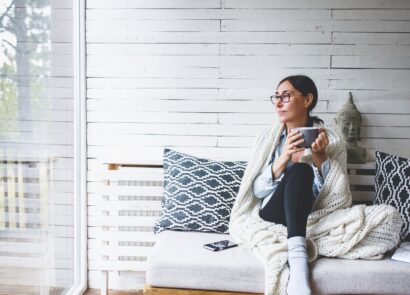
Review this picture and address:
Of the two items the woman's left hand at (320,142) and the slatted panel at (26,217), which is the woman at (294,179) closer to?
the woman's left hand at (320,142)

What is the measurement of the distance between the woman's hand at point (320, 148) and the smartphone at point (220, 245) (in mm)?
525

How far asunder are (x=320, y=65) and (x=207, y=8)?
27.7 inches

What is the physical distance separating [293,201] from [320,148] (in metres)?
0.27

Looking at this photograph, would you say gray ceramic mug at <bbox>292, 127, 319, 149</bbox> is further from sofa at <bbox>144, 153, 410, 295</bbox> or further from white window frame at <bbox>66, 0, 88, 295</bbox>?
white window frame at <bbox>66, 0, 88, 295</bbox>

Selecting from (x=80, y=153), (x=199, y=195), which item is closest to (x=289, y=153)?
(x=199, y=195)

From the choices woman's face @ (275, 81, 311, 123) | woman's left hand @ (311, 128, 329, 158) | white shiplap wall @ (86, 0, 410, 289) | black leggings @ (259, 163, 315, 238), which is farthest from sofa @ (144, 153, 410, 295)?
white shiplap wall @ (86, 0, 410, 289)

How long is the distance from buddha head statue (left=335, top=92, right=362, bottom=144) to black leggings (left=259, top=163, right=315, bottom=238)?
51cm

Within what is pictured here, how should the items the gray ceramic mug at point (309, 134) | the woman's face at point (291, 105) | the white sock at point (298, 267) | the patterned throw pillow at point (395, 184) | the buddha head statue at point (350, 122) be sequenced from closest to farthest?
the white sock at point (298, 267) → the gray ceramic mug at point (309, 134) → the patterned throw pillow at point (395, 184) → the woman's face at point (291, 105) → the buddha head statue at point (350, 122)

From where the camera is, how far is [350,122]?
2232mm

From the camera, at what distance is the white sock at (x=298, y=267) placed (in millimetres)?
1522

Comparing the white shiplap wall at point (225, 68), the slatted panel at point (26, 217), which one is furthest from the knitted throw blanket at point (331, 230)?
the slatted panel at point (26, 217)

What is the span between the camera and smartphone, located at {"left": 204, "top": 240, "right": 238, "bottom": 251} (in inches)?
70.6

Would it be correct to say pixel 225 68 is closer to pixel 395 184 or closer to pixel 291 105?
pixel 291 105

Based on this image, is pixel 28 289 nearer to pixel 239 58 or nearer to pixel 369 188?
pixel 239 58
